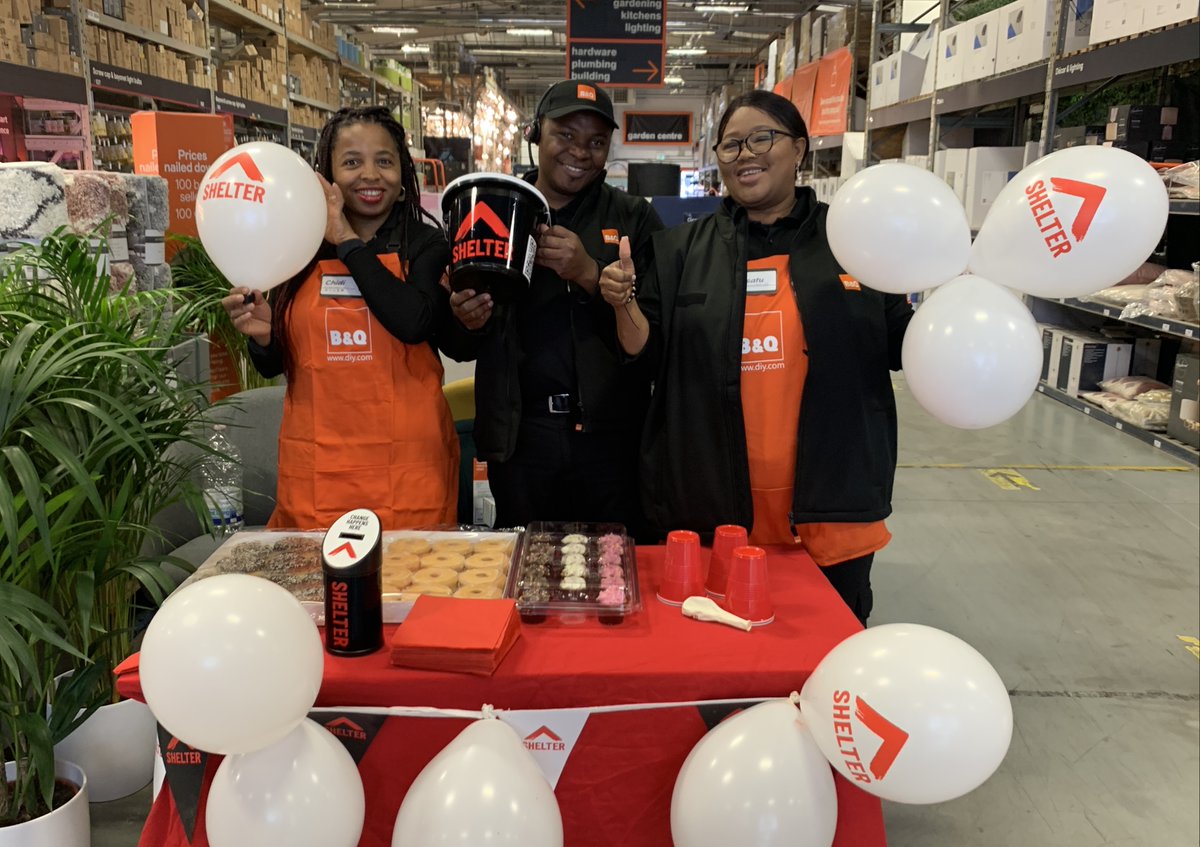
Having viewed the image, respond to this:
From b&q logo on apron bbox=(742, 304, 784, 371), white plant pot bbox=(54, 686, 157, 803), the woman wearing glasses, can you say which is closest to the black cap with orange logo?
the woman wearing glasses

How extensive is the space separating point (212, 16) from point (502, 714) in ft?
27.6

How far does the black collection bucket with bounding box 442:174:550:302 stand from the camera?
63.4 inches

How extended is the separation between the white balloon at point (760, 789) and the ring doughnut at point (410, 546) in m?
0.65

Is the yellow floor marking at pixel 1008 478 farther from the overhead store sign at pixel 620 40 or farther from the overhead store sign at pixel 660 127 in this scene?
the overhead store sign at pixel 660 127

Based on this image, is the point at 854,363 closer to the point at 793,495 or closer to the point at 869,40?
the point at 793,495

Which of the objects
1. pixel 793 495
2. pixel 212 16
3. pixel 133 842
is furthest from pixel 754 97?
pixel 212 16

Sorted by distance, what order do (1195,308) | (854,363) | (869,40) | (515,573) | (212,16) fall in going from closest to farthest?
1. (515,573)
2. (854,363)
3. (1195,308)
4. (212,16)
5. (869,40)

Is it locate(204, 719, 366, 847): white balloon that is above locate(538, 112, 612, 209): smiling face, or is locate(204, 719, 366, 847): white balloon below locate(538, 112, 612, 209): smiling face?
below

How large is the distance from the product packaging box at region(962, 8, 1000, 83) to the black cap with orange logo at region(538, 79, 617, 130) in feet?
17.6

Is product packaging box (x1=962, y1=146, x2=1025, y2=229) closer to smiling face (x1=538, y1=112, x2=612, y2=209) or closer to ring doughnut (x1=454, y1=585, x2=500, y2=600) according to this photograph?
smiling face (x1=538, y1=112, x2=612, y2=209)

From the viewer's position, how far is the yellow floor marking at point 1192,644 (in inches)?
115

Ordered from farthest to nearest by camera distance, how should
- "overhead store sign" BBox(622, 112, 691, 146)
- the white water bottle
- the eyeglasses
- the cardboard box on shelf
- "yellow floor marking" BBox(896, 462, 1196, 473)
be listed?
"overhead store sign" BBox(622, 112, 691, 146), the cardboard box on shelf, "yellow floor marking" BBox(896, 462, 1196, 473), the white water bottle, the eyeglasses

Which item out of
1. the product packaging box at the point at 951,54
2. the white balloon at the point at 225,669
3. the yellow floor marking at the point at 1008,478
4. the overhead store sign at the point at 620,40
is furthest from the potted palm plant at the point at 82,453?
the overhead store sign at the point at 620,40

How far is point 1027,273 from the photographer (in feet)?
5.00
